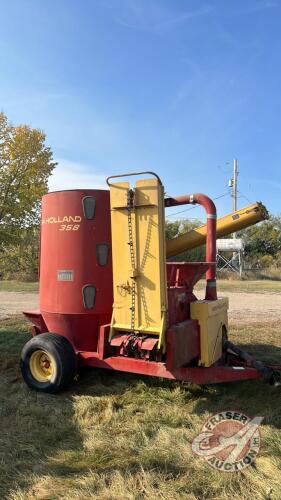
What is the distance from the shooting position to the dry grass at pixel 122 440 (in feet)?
11.2

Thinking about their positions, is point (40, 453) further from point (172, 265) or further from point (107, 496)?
point (172, 265)

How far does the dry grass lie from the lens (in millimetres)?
3414

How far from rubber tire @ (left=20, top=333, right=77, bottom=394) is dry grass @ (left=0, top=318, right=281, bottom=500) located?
5.5 inches

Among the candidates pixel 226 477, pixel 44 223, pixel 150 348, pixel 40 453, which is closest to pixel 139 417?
pixel 150 348

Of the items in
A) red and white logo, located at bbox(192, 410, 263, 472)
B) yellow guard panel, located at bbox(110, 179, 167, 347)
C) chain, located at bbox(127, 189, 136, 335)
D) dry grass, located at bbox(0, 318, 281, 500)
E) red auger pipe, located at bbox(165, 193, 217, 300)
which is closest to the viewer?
dry grass, located at bbox(0, 318, 281, 500)

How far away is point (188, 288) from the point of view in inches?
231

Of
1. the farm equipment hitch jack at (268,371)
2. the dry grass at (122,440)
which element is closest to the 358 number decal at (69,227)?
the dry grass at (122,440)

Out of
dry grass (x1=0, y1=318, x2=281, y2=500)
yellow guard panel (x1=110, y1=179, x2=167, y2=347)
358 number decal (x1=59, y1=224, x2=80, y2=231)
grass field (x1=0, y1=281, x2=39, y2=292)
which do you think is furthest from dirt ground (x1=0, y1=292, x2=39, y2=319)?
yellow guard panel (x1=110, y1=179, x2=167, y2=347)

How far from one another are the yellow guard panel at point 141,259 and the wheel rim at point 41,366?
3.57 ft

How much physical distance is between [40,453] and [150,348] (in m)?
1.52

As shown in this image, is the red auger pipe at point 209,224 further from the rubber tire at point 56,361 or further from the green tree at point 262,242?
the green tree at point 262,242

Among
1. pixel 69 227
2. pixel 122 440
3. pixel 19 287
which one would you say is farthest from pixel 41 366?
pixel 19 287

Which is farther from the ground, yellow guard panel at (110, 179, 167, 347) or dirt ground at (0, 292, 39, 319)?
yellow guard panel at (110, 179, 167, 347)

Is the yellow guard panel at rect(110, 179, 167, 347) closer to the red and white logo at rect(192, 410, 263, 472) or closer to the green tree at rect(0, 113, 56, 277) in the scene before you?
the red and white logo at rect(192, 410, 263, 472)
